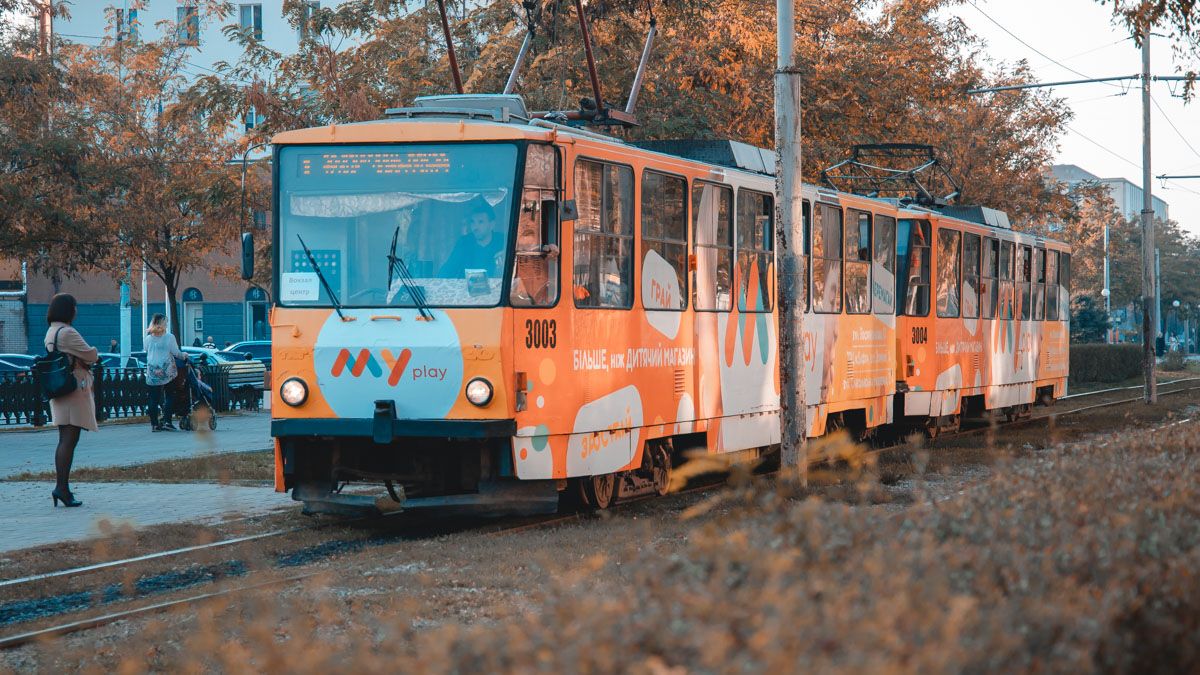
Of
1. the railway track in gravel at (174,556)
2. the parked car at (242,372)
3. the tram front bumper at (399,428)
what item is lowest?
the railway track in gravel at (174,556)

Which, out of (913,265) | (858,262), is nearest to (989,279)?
(913,265)

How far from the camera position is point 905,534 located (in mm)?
4730

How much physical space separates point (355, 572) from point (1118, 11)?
362 inches

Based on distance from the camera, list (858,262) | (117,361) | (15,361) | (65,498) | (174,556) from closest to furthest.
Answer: (174,556) → (65,498) → (858,262) → (15,361) → (117,361)

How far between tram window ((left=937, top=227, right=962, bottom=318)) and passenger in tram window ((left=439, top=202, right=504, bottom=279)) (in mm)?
11333

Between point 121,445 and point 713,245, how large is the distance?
1134 cm

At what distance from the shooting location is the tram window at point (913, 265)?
2038 centimetres

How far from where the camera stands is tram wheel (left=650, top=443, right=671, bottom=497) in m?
13.2

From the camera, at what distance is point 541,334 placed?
36.8ft

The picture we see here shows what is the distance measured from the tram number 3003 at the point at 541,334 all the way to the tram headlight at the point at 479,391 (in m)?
0.44

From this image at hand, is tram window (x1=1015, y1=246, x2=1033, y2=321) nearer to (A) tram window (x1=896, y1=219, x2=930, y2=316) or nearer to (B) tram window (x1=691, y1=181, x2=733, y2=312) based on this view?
(A) tram window (x1=896, y1=219, x2=930, y2=316)

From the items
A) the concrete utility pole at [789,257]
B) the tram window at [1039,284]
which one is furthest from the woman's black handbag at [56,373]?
the tram window at [1039,284]

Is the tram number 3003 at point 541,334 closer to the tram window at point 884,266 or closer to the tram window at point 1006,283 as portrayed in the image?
the tram window at point 884,266

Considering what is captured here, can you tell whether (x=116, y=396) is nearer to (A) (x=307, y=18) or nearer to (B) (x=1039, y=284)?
(A) (x=307, y=18)
